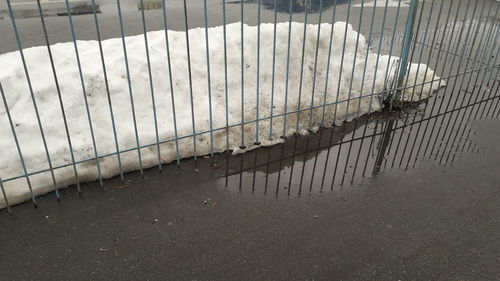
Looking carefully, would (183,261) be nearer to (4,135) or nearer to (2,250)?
(2,250)

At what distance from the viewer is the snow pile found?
4.10 m

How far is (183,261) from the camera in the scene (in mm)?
3285

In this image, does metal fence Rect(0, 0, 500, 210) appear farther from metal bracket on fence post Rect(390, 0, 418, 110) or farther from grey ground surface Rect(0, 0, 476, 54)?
grey ground surface Rect(0, 0, 476, 54)

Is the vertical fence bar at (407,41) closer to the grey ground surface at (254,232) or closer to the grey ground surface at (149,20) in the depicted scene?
the grey ground surface at (254,232)

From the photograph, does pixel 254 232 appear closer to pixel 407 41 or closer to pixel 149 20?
pixel 407 41

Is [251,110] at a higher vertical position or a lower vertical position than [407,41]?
lower

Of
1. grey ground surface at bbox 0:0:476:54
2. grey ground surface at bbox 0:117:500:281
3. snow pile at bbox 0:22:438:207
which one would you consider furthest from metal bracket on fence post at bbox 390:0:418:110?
grey ground surface at bbox 0:0:476:54

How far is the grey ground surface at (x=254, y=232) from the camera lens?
3209 mm

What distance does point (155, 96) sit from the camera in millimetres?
4766

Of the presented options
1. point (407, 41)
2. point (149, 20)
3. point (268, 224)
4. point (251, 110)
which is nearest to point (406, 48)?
point (407, 41)

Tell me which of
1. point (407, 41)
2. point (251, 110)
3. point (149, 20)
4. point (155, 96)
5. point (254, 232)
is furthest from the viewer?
point (149, 20)

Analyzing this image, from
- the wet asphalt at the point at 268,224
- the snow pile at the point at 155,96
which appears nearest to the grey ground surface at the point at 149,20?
the snow pile at the point at 155,96

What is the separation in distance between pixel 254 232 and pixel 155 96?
→ 215 cm

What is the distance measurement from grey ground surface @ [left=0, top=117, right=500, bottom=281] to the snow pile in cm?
35
